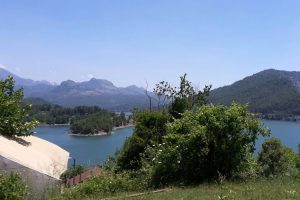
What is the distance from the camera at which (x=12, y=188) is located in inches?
293

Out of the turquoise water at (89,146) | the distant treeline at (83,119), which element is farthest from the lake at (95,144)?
the distant treeline at (83,119)

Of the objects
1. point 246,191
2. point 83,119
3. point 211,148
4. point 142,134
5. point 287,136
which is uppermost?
point 211,148

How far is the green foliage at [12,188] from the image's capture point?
7.29 m

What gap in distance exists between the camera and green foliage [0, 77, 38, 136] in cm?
1066

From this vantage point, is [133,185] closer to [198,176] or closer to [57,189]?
[198,176]

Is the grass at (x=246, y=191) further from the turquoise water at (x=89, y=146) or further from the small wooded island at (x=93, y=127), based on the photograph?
the small wooded island at (x=93, y=127)

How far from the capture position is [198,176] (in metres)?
11.2

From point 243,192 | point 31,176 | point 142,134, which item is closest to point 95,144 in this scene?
point 142,134

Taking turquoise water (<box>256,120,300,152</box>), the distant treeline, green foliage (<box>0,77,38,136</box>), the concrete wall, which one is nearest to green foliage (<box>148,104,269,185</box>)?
the concrete wall

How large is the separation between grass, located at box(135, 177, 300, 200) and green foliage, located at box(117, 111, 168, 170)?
1478 centimetres

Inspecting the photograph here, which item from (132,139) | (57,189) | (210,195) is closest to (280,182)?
(210,195)

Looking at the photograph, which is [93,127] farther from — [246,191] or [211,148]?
[246,191]

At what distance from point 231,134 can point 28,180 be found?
5.11 m

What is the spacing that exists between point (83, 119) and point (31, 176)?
453 feet
